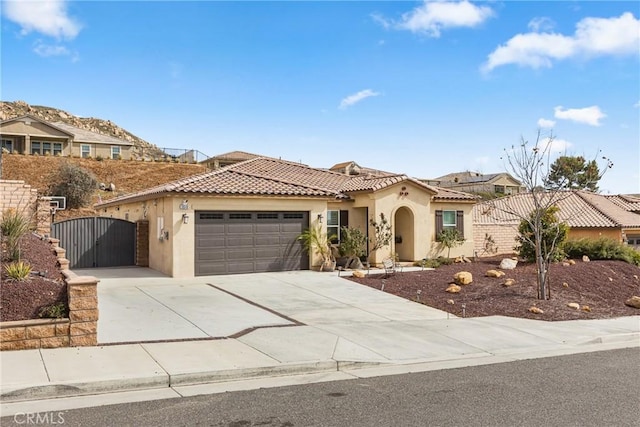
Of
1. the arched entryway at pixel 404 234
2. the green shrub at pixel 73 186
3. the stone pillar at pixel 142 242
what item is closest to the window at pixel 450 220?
the arched entryway at pixel 404 234

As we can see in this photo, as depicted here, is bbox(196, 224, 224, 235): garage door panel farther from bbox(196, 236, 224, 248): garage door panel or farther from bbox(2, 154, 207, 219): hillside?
bbox(2, 154, 207, 219): hillside

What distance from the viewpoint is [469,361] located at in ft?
29.9

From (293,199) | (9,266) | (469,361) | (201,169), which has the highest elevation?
(201,169)

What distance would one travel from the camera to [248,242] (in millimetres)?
20047

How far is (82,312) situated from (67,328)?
323 millimetres

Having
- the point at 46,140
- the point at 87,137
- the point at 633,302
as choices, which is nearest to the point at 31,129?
the point at 46,140

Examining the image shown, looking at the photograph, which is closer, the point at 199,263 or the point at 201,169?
the point at 199,263

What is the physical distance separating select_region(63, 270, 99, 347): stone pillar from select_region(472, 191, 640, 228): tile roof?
2175cm

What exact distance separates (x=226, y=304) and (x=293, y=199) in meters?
8.07

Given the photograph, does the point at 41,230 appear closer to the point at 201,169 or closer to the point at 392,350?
the point at 392,350

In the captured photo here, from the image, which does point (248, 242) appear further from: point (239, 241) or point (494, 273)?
point (494, 273)

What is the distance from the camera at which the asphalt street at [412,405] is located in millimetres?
5871

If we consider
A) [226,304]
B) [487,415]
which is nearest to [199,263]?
[226,304]
